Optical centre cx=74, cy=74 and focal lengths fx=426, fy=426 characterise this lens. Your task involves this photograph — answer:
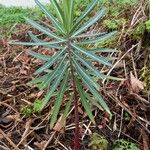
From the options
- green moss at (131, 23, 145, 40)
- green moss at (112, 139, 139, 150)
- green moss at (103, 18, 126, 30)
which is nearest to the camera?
green moss at (112, 139, 139, 150)

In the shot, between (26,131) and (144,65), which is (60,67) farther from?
(144,65)

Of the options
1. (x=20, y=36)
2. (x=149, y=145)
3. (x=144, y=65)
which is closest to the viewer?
(x=149, y=145)

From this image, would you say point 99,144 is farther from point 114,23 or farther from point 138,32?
point 114,23

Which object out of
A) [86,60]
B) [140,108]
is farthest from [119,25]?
[86,60]


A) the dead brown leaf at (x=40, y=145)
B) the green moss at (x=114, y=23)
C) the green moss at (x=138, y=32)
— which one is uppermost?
the green moss at (x=114, y=23)

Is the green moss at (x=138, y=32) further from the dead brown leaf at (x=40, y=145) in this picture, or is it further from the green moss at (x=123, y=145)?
the dead brown leaf at (x=40, y=145)

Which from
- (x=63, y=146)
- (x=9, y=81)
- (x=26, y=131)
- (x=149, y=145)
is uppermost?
(x=9, y=81)

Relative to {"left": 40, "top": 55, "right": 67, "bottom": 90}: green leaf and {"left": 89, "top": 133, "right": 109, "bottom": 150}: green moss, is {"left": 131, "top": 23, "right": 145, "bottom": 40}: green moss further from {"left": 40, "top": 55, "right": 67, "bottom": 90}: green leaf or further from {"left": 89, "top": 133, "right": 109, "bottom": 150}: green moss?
{"left": 40, "top": 55, "right": 67, "bottom": 90}: green leaf

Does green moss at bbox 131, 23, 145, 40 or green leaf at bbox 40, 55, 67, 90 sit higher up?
green leaf at bbox 40, 55, 67, 90

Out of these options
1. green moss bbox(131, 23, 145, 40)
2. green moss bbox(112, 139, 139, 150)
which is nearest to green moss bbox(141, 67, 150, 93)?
green moss bbox(131, 23, 145, 40)

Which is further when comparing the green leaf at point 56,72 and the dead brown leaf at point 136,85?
the dead brown leaf at point 136,85

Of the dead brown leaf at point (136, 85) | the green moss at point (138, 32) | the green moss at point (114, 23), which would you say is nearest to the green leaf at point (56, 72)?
the dead brown leaf at point (136, 85)
